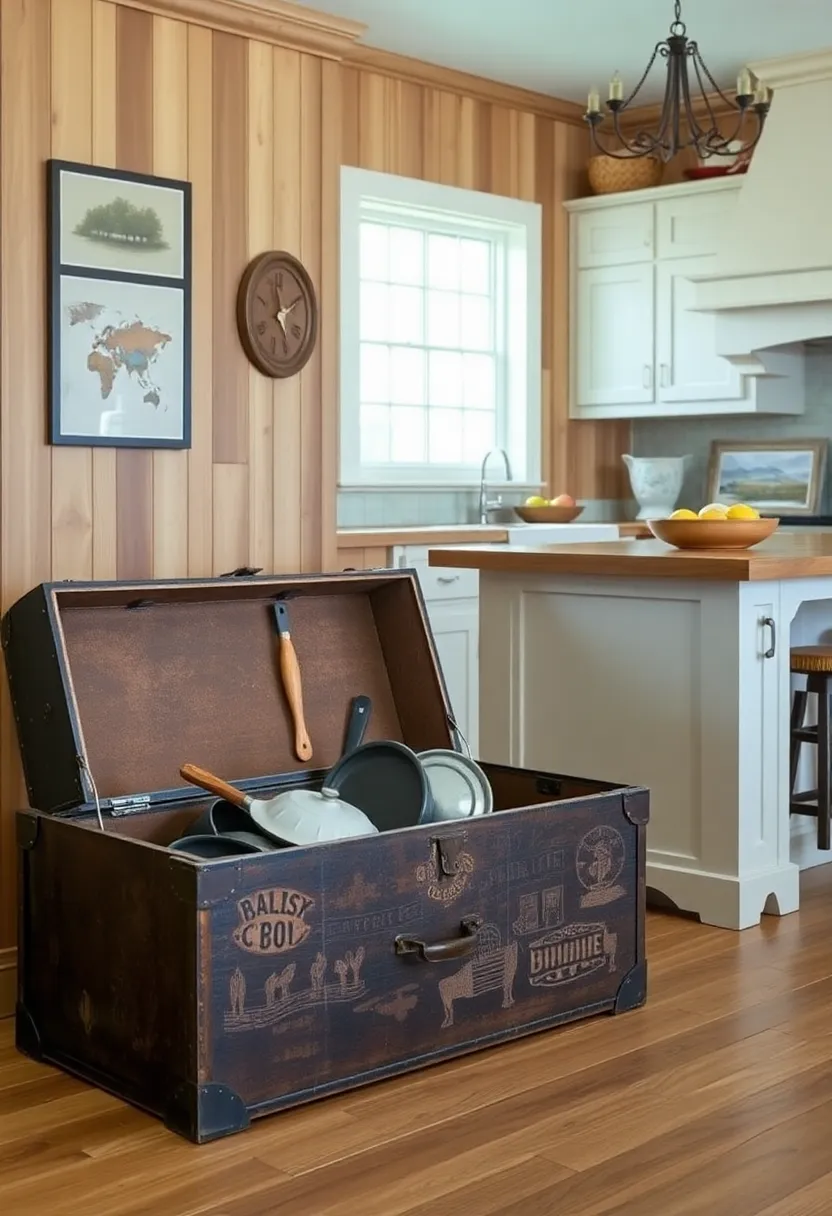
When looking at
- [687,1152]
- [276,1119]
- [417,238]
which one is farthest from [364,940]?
[417,238]

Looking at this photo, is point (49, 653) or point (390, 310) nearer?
point (49, 653)

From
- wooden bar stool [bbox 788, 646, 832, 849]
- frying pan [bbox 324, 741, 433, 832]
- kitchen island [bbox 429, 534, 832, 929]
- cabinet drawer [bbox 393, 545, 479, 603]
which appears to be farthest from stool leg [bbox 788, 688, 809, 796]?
frying pan [bbox 324, 741, 433, 832]

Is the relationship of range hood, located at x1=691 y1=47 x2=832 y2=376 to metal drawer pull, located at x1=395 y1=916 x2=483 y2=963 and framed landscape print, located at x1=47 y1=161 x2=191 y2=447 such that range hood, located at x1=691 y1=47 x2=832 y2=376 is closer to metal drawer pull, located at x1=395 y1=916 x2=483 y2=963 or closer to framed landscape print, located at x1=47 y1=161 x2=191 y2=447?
framed landscape print, located at x1=47 y1=161 x2=191 y2=447

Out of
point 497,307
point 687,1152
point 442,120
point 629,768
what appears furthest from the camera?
point 497,307

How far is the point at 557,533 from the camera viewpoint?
6184mm

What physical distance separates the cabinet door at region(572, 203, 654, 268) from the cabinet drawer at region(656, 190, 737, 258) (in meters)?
0.07

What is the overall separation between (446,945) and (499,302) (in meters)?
4.62

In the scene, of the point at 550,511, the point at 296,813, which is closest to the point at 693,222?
the point at 550,511

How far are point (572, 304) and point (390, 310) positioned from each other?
0.99 metres

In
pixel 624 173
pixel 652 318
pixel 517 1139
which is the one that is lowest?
pixel 517 1139

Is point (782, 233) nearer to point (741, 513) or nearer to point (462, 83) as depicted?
point (462, 83)

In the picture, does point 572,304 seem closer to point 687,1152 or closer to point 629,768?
point 629,768

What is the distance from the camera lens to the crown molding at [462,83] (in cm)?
616

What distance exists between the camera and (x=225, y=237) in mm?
3633
